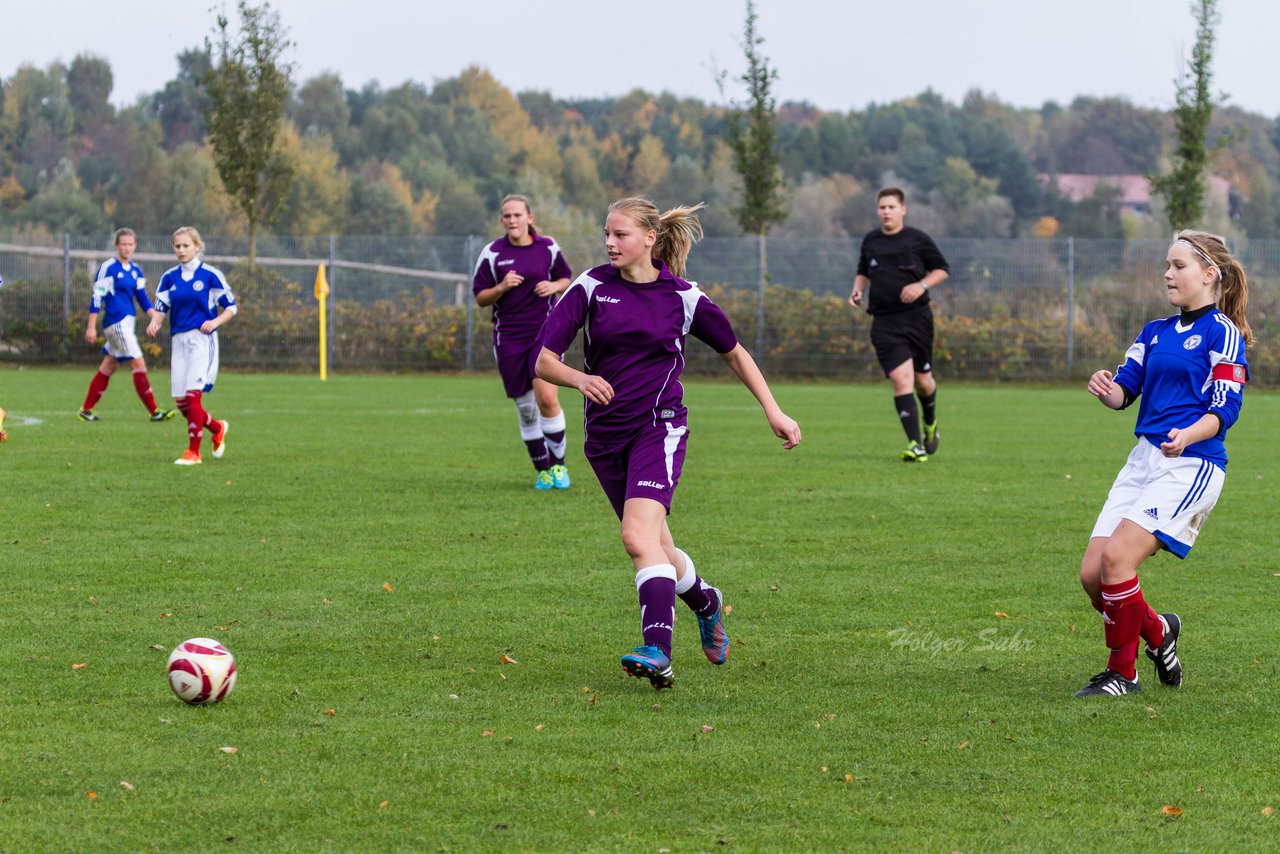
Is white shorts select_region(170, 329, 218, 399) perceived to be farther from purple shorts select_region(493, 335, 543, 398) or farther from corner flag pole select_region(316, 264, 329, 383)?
corner flag pole select_region(316, 264, 329, 383)

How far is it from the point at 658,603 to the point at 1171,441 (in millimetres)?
1852

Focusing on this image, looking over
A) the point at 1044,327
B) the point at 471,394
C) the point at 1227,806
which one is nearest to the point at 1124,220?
the point at 1044,327

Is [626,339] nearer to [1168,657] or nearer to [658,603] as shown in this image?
[658,603]

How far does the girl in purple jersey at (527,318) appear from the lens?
11305 millimetres

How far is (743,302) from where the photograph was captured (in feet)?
93.2

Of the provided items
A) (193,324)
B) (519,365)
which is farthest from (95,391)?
(519,365)

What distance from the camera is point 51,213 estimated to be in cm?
8675

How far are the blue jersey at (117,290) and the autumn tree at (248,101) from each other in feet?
44.8

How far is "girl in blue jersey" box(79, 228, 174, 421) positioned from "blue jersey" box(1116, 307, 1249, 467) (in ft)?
43.6

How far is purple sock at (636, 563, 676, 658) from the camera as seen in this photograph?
5.46 m

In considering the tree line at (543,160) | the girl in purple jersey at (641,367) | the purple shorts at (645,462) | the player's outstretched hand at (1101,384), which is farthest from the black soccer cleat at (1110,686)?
A: the tree line at (543,160)

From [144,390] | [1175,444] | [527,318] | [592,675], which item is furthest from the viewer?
[144,390]

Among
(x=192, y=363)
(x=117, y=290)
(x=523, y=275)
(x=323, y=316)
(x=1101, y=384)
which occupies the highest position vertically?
(x=523, y=275)

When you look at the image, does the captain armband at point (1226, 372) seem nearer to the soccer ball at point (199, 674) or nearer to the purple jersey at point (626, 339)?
the purple jersey at point (626, 339)
